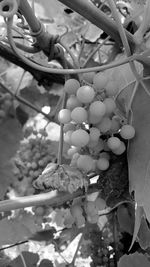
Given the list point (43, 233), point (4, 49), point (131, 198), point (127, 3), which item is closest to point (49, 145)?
point (43, 233)

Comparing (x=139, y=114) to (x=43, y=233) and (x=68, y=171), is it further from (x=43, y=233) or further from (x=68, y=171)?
(x=43, y=233)

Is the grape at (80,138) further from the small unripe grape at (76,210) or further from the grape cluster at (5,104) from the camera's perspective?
the grape cluster at (5,104)

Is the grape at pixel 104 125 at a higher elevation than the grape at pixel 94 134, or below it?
higher

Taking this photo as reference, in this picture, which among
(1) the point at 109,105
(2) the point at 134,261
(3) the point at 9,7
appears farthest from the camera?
(2) the point at 134,261

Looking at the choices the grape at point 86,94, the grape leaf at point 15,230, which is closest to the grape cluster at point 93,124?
the grape at point 86,94

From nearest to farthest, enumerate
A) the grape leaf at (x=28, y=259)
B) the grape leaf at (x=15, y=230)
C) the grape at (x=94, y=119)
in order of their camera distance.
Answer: the grape at (x=94, y=119) → the grape leaf at (x=15, y=230) → the grape leaf at (x=28, y=259)

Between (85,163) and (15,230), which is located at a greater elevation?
(85,163)

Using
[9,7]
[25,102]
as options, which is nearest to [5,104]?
[25,102]

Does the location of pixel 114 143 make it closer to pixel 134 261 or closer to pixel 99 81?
pixel 99 81
